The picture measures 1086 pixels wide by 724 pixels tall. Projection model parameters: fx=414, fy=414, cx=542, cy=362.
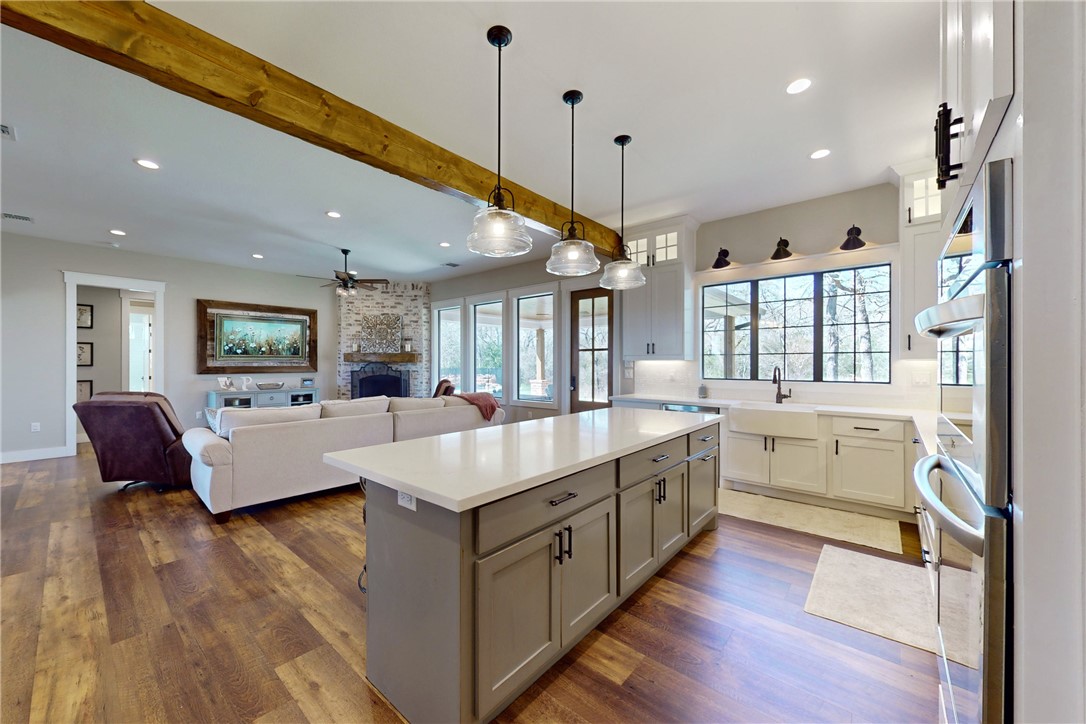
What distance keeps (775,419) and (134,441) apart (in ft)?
19.8

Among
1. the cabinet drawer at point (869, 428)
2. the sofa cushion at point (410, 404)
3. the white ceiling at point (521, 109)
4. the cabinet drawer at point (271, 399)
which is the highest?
the white ceiling at point (521, 109)

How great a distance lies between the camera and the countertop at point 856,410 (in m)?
2.40

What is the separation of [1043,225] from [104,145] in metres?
4.88

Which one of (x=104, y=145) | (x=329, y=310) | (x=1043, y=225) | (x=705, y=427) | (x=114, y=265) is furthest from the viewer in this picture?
(x=329, y=310)

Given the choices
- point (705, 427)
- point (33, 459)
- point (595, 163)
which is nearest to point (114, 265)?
point (33, 459)

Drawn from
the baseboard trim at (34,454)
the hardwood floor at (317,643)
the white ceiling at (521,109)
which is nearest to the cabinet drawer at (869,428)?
the hardwood floor at (317,643)

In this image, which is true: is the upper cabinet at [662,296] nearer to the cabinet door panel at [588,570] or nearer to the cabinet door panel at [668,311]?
the cabinet door panel at [668,311]

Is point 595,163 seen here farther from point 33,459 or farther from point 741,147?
point 33,459

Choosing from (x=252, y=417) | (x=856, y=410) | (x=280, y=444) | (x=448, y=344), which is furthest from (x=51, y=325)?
(x=856, y=410)

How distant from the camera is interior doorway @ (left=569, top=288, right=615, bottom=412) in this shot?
5637mm

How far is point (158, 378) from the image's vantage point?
6.26 meters

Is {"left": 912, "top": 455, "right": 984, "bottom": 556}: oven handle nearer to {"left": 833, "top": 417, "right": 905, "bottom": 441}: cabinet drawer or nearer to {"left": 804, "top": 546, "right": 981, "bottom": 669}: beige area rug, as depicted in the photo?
{"left": 804, "top": 546, "right": 981, "bottom": 669}: beige area rug

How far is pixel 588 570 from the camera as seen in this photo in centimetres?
182

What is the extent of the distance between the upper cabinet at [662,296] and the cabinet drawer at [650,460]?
2286 millimetres
